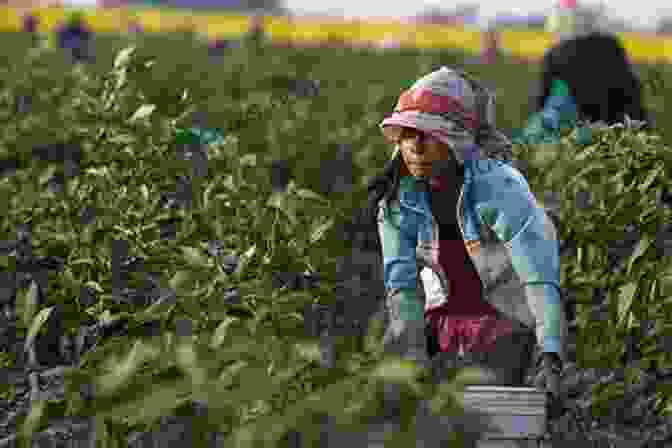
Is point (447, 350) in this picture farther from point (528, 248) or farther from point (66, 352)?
point (66, 352)

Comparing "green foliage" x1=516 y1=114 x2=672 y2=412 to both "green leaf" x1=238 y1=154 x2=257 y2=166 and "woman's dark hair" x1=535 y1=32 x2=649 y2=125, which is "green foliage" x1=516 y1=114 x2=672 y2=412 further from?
"woman's dark hair" x1=535 y1=32 x2=649 y2=125

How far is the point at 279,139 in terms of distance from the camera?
6.55m

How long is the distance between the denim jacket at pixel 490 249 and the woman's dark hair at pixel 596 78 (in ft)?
9.45

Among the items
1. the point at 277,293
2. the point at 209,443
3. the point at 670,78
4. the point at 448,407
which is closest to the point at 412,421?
the point at 448,407

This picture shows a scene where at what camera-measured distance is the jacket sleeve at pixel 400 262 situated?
3107 millimetres

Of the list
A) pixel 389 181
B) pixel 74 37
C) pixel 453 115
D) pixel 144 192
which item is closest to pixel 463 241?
pixel 389 181

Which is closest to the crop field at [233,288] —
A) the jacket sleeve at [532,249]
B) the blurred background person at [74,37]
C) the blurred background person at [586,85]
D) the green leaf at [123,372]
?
the green leaf at [123,372]

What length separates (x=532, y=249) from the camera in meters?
2.92

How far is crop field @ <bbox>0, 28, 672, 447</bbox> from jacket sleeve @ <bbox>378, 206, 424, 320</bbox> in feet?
0.58

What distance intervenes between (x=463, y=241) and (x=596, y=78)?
305 centimetres

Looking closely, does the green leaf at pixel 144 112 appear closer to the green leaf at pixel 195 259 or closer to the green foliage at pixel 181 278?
the green foliage at pixel 181 278

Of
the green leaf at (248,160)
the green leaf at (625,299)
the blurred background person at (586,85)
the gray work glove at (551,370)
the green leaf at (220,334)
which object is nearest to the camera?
the green leaf at (220,334)

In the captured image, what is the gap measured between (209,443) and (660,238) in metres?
2.17

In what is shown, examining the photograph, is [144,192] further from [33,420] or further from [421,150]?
[33,420]
